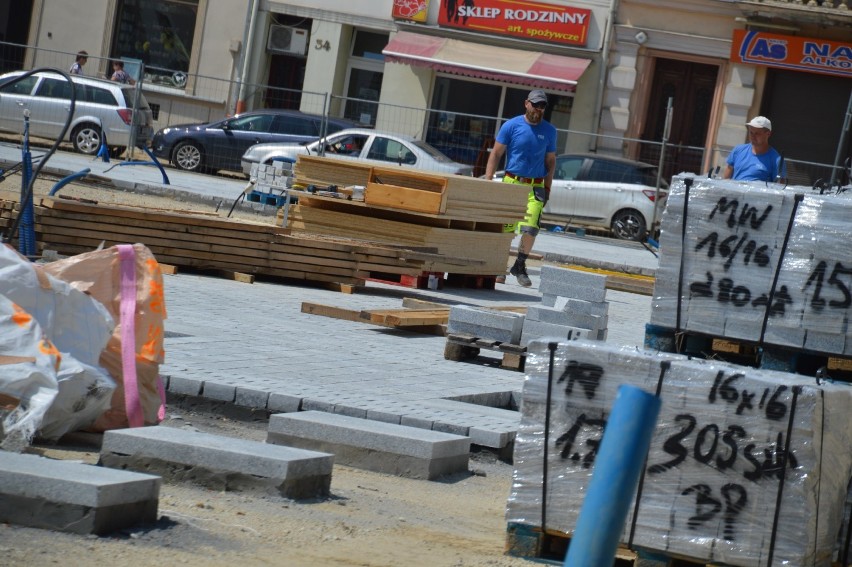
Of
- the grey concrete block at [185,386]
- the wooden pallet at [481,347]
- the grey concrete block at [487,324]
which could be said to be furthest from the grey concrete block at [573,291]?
the grey concrete block at [185,386]

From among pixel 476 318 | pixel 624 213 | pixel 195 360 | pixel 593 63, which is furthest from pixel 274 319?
pixel 593 63

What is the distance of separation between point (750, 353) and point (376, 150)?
19.5 m

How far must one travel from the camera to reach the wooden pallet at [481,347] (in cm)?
941

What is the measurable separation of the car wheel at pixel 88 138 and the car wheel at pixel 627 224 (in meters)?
10.4

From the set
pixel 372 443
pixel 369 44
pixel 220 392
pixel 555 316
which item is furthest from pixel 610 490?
pixel 369 44

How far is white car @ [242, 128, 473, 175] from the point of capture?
25.9 metres

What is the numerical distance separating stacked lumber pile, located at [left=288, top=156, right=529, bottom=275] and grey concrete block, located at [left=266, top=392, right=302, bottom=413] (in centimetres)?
652

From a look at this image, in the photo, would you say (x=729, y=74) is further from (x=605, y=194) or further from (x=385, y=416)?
(x=385, y=416)

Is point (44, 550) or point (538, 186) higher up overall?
point (538, 186)

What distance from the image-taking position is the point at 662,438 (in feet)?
16.6

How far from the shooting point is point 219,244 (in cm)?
1269

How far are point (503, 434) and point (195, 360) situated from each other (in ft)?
6.50

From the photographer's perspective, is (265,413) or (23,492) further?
(265,413)

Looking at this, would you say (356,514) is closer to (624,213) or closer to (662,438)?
(662,438)
